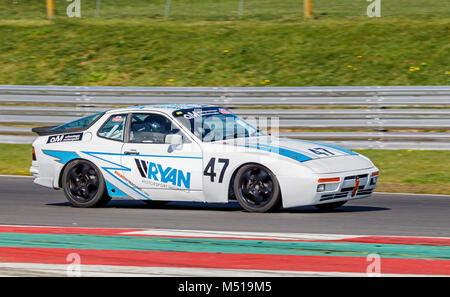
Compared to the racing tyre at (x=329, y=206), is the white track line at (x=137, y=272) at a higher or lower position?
higher

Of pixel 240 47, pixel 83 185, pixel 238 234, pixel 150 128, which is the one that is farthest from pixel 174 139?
pixel 240 47

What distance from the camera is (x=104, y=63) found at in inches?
811

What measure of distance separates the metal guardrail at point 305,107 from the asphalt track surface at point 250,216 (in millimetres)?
4004

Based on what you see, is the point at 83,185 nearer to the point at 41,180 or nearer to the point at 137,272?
the point at 41,180

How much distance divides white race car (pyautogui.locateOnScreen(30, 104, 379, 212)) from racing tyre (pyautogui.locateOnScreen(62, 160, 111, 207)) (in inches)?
0.5

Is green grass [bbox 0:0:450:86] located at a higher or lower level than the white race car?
higher

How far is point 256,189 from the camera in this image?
9297 millimetres

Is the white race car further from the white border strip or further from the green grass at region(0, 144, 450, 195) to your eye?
the green grass at region(0, 144, 450, 195)

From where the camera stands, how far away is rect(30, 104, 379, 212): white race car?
915cm

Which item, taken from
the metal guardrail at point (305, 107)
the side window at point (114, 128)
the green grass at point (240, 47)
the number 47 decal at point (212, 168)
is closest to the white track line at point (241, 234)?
the number 47 decal at point (212, 168)

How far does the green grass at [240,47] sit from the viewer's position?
1872 centimetres

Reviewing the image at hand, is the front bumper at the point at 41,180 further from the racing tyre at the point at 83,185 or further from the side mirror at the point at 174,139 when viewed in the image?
the side mirror at the point at 174,139

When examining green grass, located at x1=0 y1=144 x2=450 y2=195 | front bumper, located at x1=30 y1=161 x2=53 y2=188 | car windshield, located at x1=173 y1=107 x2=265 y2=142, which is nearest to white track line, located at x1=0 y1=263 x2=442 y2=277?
car windshield, located at x1=173 y1=107 x2=265 y2=142
